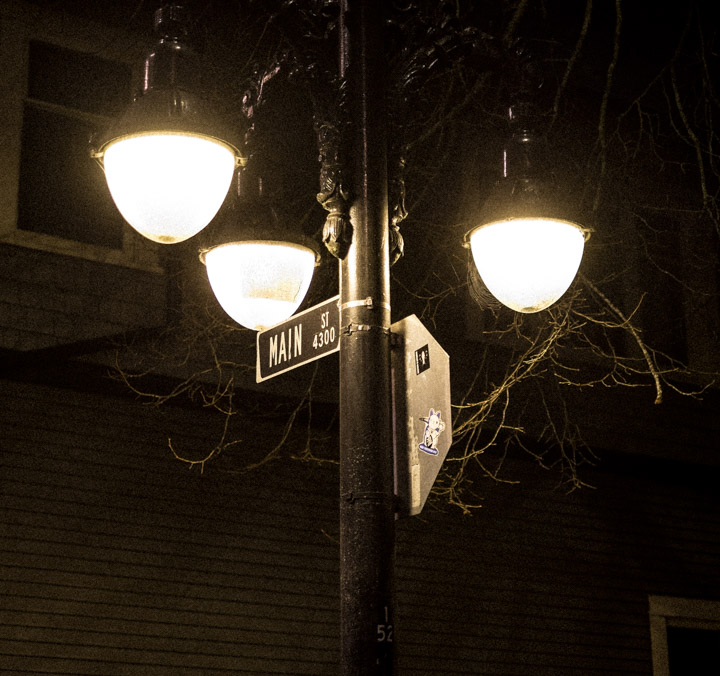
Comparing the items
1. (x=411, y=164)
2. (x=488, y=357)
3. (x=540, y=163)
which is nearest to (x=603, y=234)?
(x=488, y=357)

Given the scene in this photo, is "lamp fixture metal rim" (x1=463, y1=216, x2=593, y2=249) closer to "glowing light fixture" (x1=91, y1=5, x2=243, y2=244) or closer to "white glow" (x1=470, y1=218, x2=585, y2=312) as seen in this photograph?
"white glow" (x1=470, y1=218, x2=585, y2=312)

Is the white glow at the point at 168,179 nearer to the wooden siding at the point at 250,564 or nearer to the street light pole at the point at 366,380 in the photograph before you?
the street light pole at the point at 366,380

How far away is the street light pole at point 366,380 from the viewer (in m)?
3.56

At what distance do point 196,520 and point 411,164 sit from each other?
159 inches

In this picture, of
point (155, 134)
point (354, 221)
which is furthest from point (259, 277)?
point (155, 134)

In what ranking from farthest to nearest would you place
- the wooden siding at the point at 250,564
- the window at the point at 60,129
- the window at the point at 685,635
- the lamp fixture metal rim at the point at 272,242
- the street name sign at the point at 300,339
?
the window at the point at 685,635, the window at the point at 60,129, the wooden siding at the point at 250,564, the lamp fixture metal rim at the point at 272,242, the street name sign at the point at 300,339

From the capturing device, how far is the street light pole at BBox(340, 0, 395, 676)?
3562 millimetres

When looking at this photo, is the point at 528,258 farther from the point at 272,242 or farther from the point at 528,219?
the point at 272,242

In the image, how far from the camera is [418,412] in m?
3.90

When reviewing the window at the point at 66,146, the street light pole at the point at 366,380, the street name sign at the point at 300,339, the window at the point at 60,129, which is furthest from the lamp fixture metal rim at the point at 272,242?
the window at the point at 66,146

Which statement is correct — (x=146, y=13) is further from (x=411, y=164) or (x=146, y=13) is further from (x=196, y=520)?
(x=196, y=520)

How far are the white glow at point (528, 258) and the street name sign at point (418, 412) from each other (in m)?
0.69

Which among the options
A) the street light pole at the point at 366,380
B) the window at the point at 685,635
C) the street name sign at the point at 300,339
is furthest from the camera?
the window at the point at 685,635

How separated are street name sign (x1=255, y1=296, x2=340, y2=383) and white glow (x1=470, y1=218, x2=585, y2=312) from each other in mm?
744
